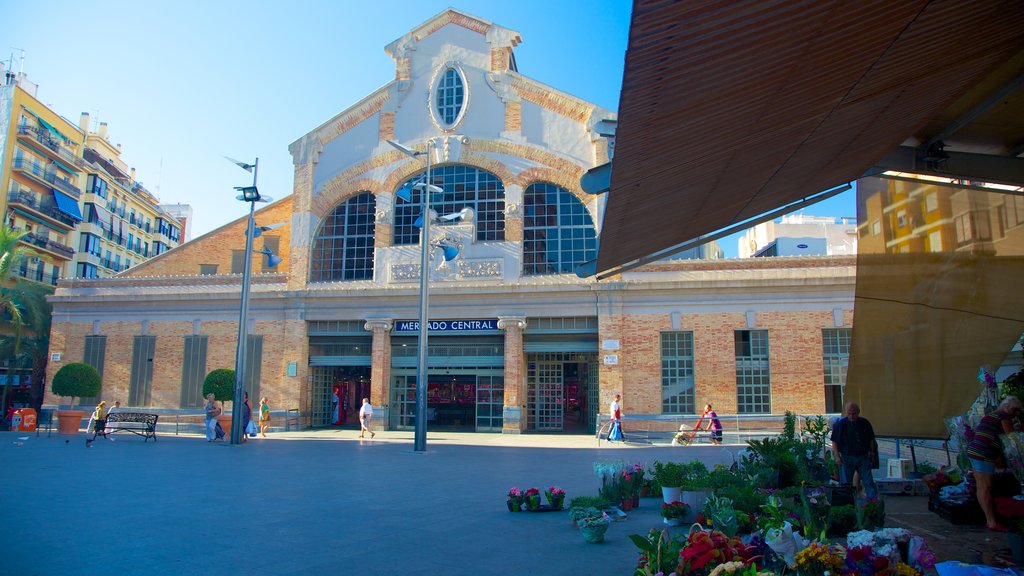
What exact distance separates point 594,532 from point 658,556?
9.99 feet

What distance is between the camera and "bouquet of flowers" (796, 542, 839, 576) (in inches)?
171

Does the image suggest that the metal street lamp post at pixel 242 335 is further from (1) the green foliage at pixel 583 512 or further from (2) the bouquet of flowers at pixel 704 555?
(2) the bouquet of flowers at pixel 704 555

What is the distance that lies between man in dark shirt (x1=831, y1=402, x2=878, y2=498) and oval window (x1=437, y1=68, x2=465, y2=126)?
20746 millimetres

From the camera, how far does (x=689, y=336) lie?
24422 mm

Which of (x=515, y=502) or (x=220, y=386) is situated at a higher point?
(x=220, y=386)

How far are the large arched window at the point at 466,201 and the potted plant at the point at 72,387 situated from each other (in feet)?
41.1

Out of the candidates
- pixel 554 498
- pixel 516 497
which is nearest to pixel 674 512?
pixel 554 498

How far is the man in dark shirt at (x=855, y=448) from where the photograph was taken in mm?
9281

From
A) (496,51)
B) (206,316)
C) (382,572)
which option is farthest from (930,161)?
(206,316)

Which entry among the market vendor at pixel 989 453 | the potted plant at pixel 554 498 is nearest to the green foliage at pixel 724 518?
the market vendor at pixel 989 453

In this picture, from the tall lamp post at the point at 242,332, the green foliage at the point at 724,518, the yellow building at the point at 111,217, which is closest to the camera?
the green foliage at the point at 724,518

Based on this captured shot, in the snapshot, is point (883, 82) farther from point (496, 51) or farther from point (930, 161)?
point (496, 51)

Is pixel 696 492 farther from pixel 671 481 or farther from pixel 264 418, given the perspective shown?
pixel 264 418

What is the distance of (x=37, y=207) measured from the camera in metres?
44.9
